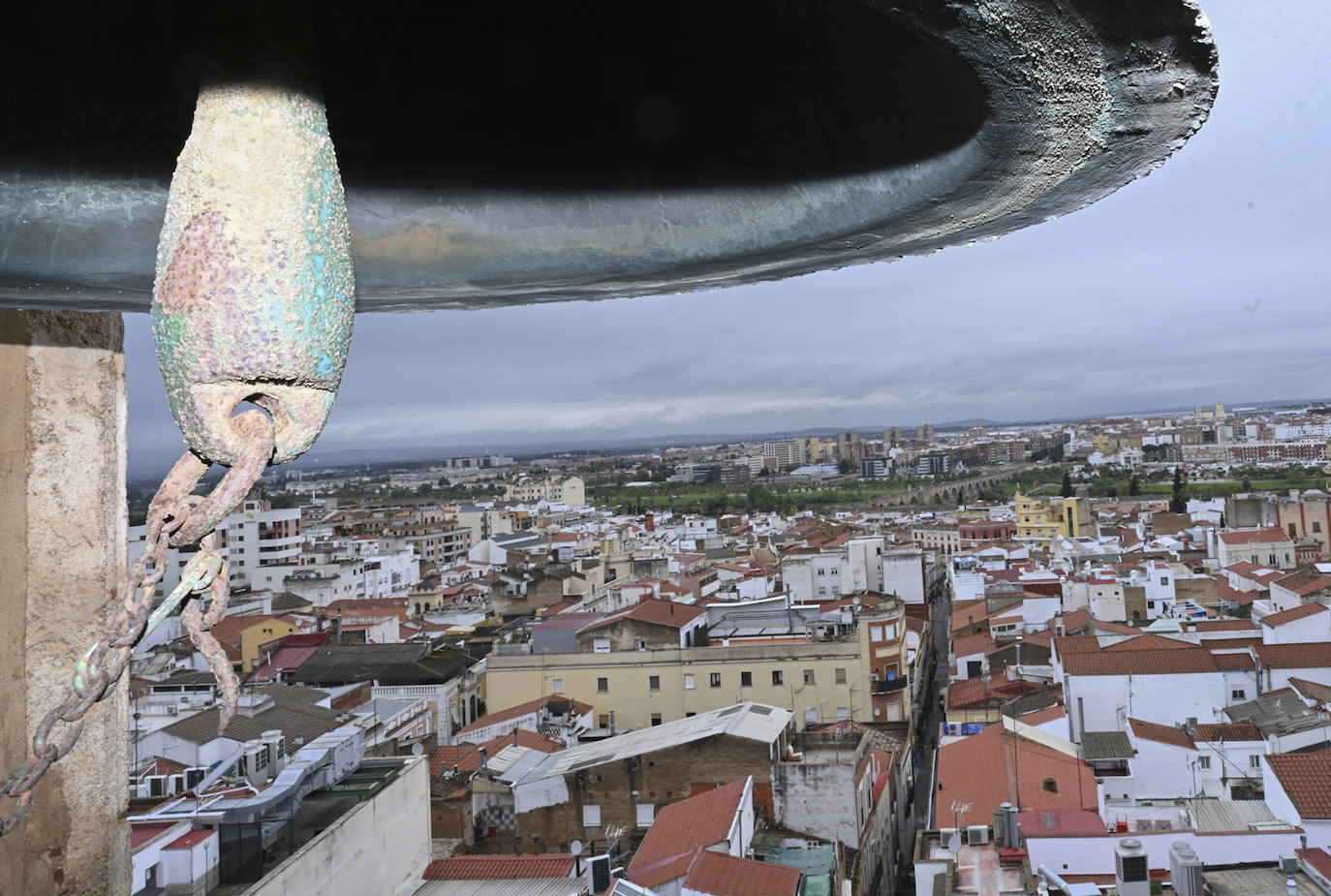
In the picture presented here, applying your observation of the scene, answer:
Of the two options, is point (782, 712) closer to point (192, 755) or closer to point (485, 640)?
point (192, 755)

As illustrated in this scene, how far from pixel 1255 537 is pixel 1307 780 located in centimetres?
2202

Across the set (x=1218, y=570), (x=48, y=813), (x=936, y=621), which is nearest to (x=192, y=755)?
(x=48, y=813)

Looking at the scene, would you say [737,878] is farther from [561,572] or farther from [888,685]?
[561,572]

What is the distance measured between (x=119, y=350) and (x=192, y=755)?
1246 cm

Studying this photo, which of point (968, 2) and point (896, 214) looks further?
point (896, 214)

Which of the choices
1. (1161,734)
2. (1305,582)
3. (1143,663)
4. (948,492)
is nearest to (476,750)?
(1161,734)

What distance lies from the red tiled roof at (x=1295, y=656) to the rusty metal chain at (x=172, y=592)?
17.3 metres

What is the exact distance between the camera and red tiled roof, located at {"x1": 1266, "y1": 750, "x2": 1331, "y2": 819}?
31.6 feet

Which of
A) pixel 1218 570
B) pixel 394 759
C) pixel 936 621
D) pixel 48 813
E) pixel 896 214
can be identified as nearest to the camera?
pixel 896 214

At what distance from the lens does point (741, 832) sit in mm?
10000

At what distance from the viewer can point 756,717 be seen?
13.8 m

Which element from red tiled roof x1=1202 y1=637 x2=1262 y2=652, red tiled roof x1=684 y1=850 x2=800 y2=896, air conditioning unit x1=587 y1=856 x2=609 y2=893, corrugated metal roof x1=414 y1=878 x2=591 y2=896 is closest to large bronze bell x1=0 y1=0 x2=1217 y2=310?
red tiled roof x1=684 y1=850 x2=800 y2=896

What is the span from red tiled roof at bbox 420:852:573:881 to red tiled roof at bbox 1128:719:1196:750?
757 centimetres

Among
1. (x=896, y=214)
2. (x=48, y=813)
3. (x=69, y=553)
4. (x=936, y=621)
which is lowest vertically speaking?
(x=936, y=621)
